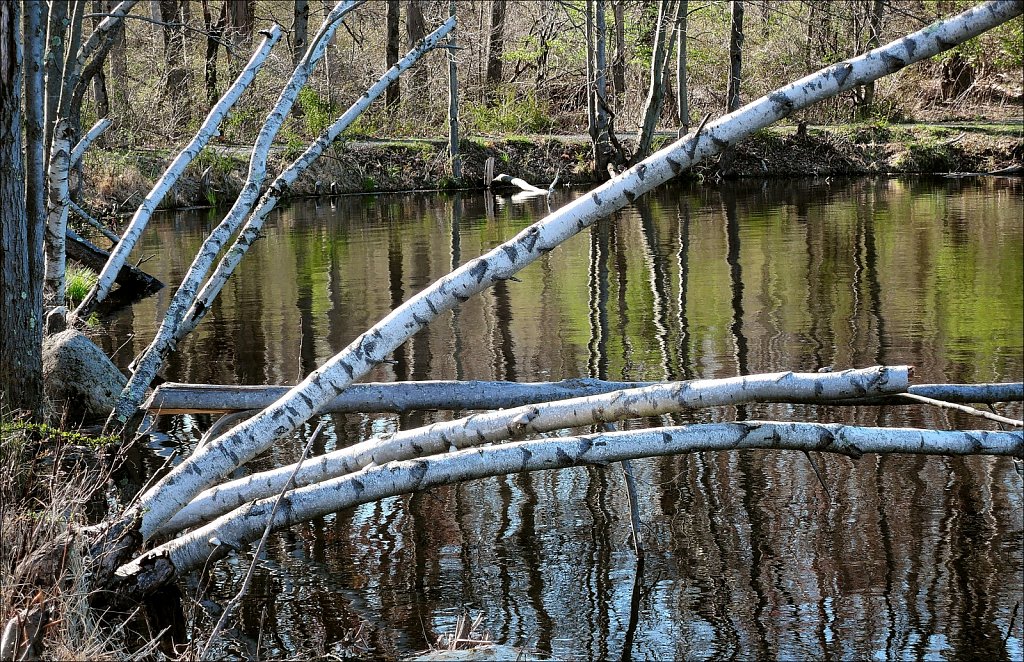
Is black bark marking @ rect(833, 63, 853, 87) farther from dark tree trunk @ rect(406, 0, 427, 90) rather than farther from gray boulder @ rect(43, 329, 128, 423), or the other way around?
dark tree trunk @ rect(406, 0, 427, 90)

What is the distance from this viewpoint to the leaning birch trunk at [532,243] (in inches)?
148

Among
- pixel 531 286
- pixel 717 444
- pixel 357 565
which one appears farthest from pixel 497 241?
pixel 717 444

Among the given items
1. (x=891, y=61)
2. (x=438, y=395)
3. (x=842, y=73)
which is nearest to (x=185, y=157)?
(x=438, y=395)

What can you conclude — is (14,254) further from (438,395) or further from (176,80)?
(176,80)

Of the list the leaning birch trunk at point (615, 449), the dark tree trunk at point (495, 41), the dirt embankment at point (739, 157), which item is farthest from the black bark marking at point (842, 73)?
the dark tree trunk at point (495, 41)

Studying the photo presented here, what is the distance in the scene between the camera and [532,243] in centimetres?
423

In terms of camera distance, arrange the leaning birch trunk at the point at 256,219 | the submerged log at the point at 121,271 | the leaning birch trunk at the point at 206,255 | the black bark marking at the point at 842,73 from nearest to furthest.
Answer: the black bark marking at the point at 842,73, the leaning birch trunk at the point at 206,255, the leaning birch trunk at the point at 256,219, the submerged log at the point at 121,271

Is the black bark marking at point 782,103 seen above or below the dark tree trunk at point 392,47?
below

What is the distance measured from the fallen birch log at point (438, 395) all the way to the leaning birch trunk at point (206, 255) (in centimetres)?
38

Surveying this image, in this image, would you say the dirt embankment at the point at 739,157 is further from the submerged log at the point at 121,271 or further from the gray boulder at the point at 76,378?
the gray boulder at the point at 76,378

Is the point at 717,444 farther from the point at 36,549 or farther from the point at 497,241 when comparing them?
the point at 497,241

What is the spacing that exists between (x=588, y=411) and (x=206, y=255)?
110 inches

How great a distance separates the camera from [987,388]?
5.61 meters

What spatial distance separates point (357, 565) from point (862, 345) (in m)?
6.49
